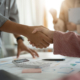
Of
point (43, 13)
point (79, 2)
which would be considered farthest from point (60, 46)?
point (43, 13)

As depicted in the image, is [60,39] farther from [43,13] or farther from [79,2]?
[43,13]

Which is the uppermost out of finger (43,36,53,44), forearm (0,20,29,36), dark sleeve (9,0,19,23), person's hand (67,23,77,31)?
dark sleeve (9,0,19,23)

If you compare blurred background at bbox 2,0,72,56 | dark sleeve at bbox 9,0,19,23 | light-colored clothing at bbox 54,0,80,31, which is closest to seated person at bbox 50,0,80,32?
light-colored clothing at bbox 54,0,80,31

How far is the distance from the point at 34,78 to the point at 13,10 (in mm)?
866

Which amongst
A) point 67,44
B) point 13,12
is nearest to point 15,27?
point 67,44

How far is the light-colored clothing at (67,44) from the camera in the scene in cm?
51

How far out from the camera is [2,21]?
69cm

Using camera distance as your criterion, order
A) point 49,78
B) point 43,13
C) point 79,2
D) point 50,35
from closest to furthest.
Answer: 1. point 49,78
2. point 50,35
3. point 79,2
4. point 43,13

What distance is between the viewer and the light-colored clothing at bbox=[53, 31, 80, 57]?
0.51m

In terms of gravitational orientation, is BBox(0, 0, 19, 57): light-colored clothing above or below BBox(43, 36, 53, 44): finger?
above

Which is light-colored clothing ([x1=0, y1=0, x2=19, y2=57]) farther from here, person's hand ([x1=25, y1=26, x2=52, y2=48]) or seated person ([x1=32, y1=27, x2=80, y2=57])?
seated person ([x1=32, y1=27, x2=80, y2=57])

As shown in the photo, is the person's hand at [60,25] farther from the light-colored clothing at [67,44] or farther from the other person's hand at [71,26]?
the light-colored clothing at [67,44]

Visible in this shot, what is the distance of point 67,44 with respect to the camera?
52 centimetres

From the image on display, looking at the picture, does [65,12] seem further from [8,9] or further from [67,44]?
[67,44]
